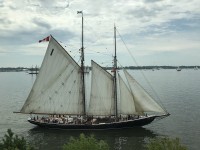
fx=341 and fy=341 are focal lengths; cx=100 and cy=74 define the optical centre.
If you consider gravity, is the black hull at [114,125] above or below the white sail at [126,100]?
below

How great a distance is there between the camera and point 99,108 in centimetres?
6350

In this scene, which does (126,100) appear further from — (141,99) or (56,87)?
Result: (56,87)

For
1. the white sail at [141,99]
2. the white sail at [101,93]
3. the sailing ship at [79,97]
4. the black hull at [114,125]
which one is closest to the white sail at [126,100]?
the sailing ship at [79,97]

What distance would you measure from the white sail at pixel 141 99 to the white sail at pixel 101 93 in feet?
14.4

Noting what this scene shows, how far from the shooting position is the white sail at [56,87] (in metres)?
62.6

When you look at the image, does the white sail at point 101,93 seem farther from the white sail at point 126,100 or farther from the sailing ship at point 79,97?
the white sail at point 126,100

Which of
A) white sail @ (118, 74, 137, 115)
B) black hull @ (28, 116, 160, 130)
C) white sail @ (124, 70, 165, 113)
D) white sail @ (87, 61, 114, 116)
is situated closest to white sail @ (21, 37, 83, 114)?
white sail @ (87, 61, 114, 116)

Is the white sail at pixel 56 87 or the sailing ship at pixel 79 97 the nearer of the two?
the sailing ship at pixel 79 97

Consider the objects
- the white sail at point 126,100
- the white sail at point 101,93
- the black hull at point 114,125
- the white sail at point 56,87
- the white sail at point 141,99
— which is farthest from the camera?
the white sail at point 101,93

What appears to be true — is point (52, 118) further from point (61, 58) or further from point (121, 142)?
point (121, 142)

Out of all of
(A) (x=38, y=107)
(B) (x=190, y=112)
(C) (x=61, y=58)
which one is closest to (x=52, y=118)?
(A) (x=38, y=107)

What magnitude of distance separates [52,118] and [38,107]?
3.75 metres

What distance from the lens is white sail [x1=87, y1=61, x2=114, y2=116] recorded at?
63.4m

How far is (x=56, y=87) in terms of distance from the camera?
209ft
